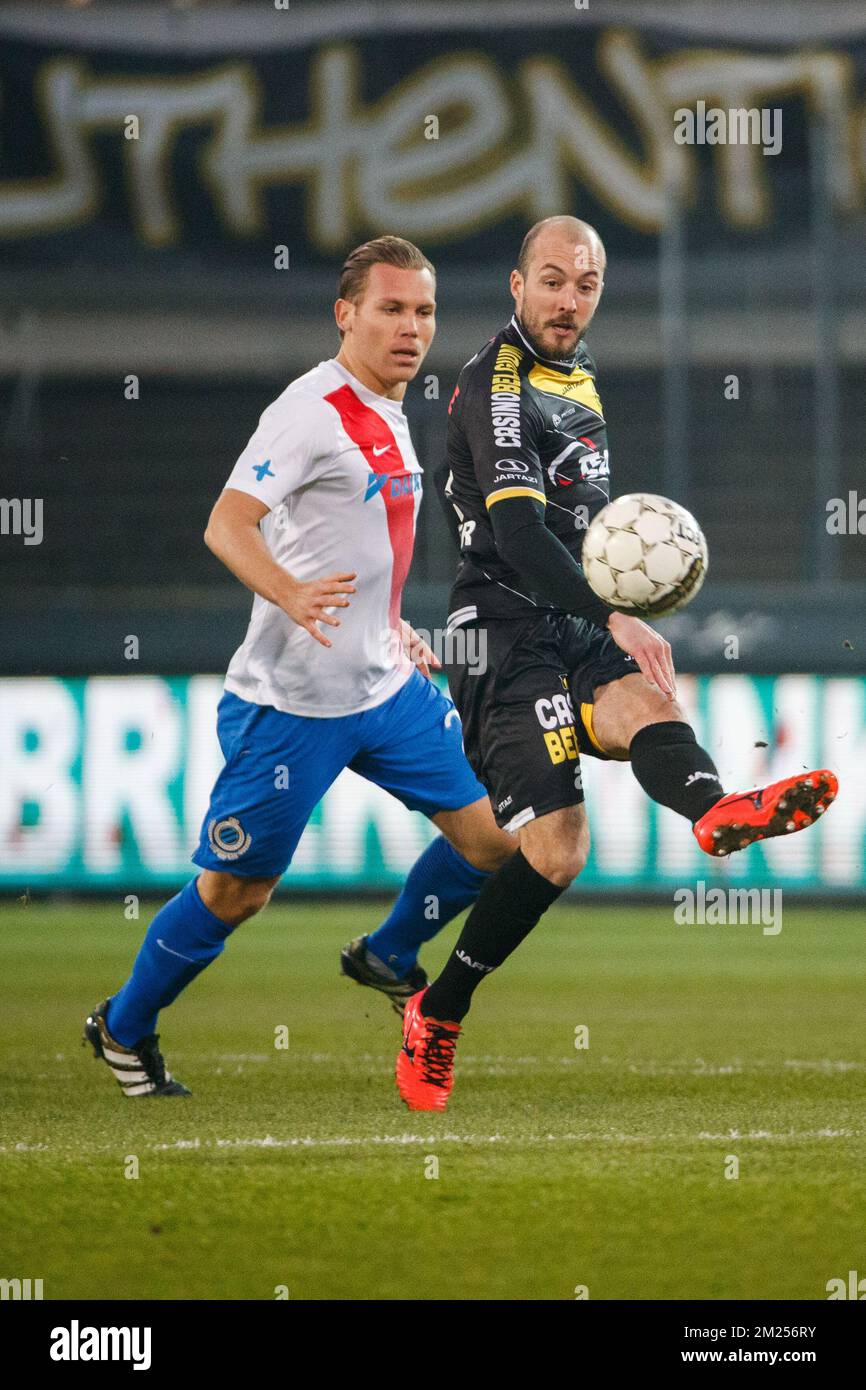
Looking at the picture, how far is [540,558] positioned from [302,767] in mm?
906

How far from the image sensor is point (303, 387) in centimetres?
549

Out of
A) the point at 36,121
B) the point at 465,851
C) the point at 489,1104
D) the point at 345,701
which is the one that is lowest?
the point at 489,1104

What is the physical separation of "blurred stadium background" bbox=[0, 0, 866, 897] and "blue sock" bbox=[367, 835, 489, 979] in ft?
22.2

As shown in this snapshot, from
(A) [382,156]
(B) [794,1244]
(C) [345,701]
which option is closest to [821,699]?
(A) [382,156]

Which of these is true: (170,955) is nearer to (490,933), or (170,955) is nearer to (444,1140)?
(490,933)

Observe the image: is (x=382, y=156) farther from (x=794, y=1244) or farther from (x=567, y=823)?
(x=794, y=1244)

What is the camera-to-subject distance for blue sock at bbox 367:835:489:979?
603 centimetres

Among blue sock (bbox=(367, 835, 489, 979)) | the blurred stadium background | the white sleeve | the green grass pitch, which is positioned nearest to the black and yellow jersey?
the white sleeve

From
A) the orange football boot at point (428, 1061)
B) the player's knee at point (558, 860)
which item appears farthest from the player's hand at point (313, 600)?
the orange football boot at point (428, 1061)

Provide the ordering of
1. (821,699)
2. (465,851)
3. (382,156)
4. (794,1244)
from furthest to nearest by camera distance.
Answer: (382,156) < (821,699) < (465,851) < (794,1244)

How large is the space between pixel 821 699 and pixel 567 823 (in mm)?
7909

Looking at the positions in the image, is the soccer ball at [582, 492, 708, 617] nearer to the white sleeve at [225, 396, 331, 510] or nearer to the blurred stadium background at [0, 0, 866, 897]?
the white sleeve at [225, 396, 331, 510]

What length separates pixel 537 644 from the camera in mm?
5551

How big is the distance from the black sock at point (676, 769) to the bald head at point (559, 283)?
114 cm
